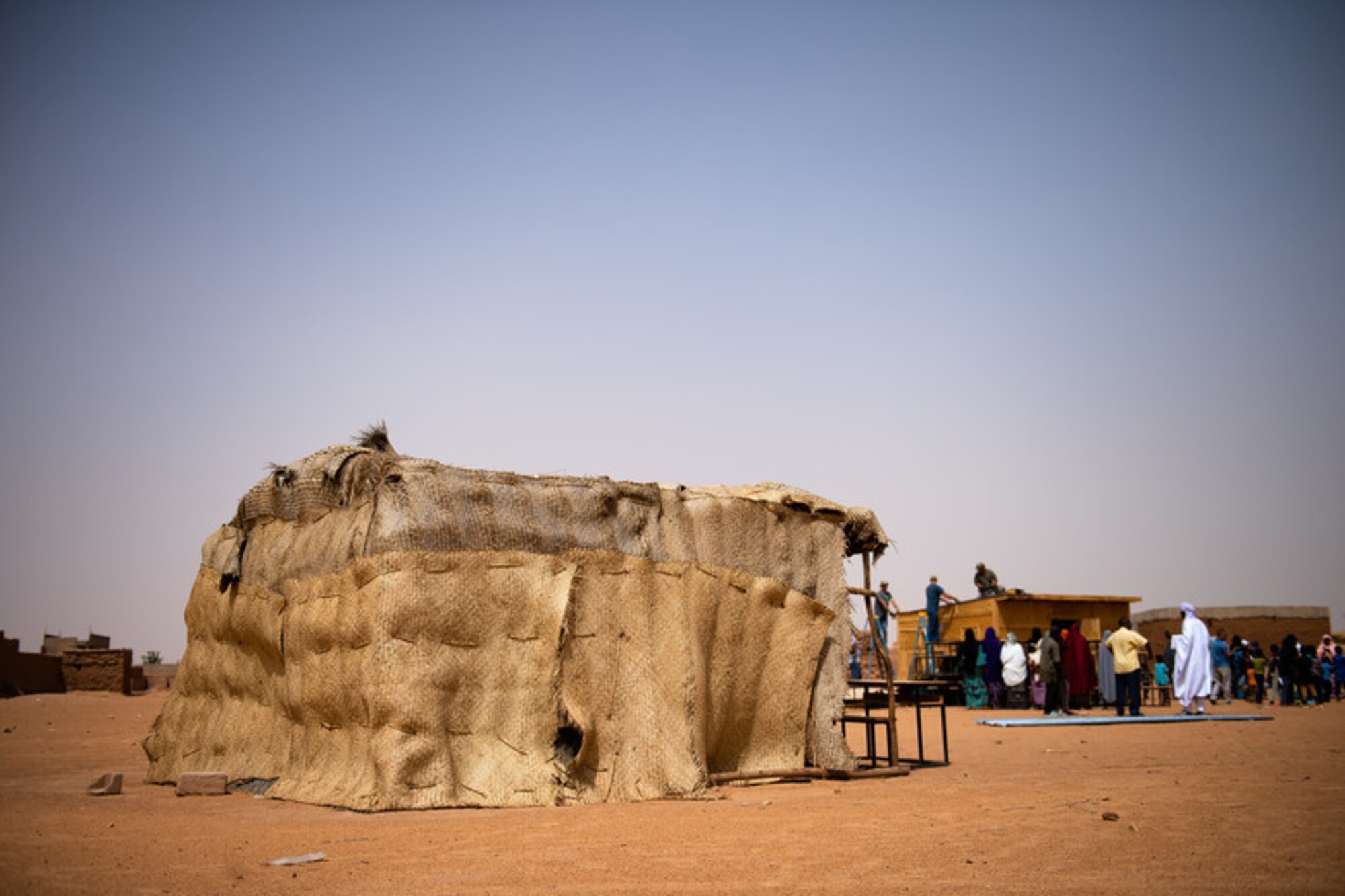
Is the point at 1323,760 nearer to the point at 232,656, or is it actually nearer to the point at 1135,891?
the point at 1135,891

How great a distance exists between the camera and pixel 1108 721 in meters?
18.5

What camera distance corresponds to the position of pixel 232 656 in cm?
1184

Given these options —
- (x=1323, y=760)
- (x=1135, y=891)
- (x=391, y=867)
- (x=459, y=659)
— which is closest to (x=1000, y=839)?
(x=1135, y=891)

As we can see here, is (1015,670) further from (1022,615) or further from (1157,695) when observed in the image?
(1157,695)

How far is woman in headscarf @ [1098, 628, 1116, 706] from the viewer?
23484 millimetres

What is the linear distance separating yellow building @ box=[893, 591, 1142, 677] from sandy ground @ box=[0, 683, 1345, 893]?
12409 millimetres

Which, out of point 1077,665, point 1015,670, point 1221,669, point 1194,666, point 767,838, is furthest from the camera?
point 1221,669

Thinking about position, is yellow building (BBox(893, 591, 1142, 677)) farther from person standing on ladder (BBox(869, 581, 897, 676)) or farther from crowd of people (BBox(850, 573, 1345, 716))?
person standing on ladder (BBox(869, 581, 897, 676))

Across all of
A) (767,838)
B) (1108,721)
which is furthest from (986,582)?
(767,838)

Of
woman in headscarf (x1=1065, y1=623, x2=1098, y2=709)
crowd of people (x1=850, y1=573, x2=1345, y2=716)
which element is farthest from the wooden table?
woman in headscarf (x1=1065, y1=623, x2=1098, y2=709)

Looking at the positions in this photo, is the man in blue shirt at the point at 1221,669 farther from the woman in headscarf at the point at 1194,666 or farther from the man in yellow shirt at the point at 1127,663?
the man in yellow shirt at the point at 1127,663

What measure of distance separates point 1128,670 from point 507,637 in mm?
13929

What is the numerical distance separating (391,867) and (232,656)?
6264 millimetres

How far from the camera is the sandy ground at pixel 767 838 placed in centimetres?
599
